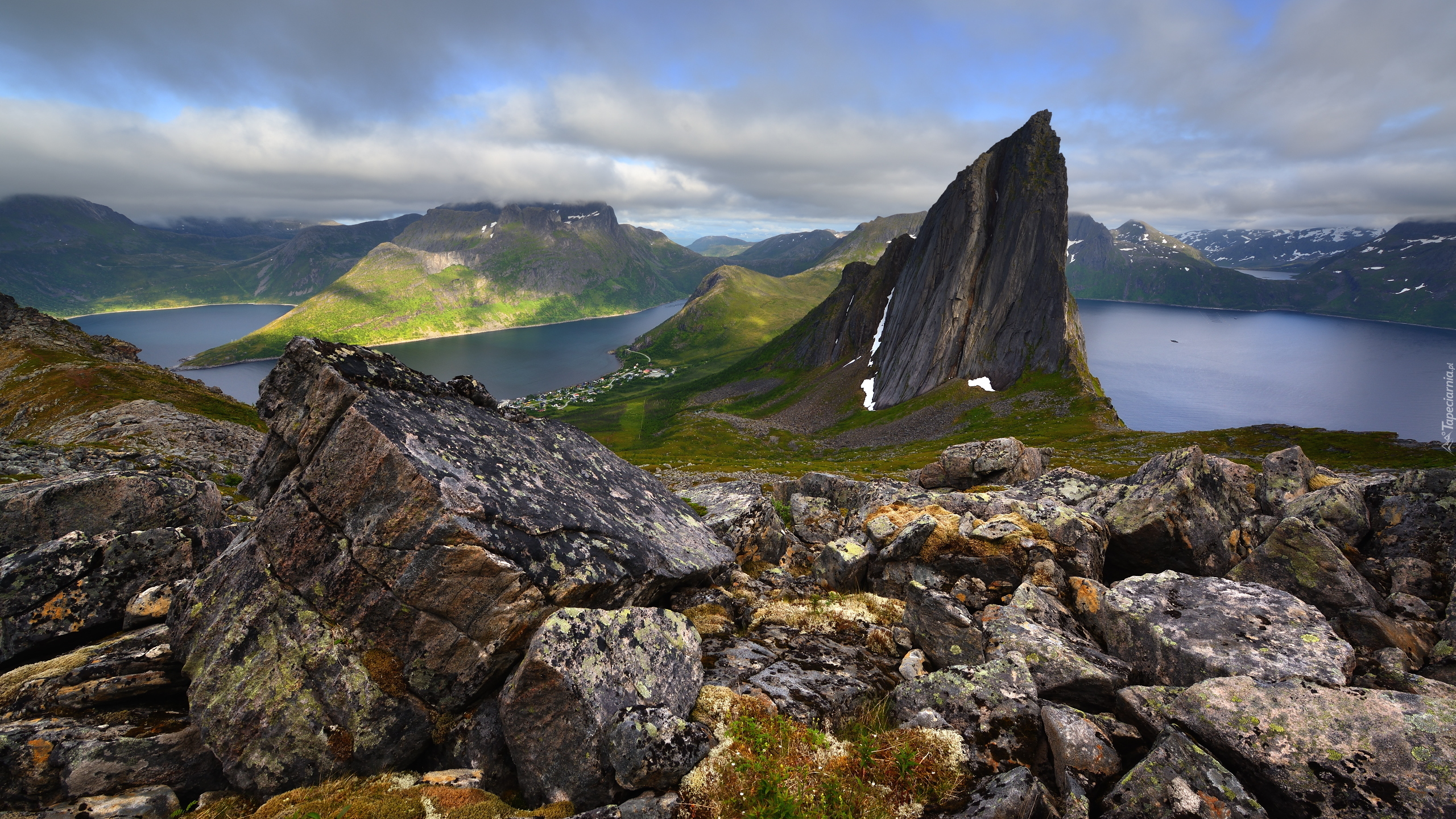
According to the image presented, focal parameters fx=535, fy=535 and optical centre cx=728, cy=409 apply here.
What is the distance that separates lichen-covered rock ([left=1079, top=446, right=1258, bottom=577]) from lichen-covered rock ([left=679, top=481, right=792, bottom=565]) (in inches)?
445

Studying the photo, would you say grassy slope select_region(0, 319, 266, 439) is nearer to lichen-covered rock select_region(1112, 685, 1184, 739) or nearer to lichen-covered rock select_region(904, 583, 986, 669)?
lichen-covered rock select_region(904, 583, 986, 669)

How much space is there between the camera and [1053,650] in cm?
1036

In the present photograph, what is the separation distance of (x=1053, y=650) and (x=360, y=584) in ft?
43.7

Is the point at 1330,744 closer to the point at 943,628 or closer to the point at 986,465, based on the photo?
the point at 943,628

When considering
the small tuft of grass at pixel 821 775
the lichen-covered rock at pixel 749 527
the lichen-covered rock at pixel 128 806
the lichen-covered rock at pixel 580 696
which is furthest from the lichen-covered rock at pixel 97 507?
the small tuft of grass at pixel 821 775

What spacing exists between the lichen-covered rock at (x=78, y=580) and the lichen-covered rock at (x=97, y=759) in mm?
3502

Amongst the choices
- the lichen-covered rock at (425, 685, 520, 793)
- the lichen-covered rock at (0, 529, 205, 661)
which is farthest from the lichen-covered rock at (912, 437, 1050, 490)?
the lichen-covered rock at (0, 529, 205, 661)

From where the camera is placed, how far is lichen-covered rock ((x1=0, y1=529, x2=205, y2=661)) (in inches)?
442

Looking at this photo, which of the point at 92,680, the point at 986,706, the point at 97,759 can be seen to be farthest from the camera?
the point at 92,680

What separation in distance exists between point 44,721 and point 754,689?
12265 millimetres

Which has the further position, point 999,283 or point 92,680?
point 999,283

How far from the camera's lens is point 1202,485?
16984mm

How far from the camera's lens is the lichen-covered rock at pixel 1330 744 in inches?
256

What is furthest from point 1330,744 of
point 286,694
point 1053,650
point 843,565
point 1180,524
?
point 286,694
